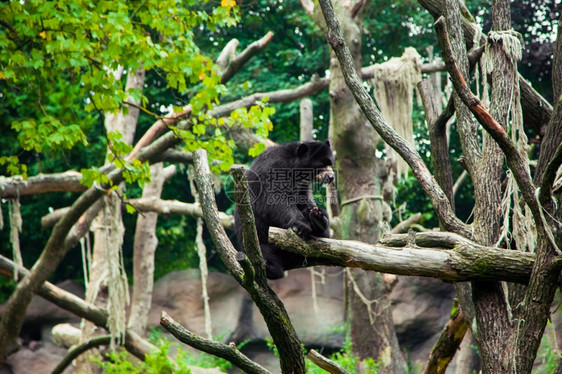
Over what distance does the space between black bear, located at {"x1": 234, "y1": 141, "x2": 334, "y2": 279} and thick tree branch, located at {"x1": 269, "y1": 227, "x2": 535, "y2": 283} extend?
8.1 inches

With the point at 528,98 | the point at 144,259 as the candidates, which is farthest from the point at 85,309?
the point at 528,98

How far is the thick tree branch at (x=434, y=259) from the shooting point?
365 centimetres

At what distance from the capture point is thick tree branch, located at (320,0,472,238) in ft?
14.0

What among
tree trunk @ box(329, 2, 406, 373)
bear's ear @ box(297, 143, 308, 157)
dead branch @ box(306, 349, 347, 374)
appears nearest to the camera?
dead branch @ box(306, 349, 347, 374)

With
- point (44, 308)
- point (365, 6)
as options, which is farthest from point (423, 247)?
point (44, 308)

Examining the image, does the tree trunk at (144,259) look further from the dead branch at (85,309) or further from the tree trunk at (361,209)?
the tree trunk at (361,209)

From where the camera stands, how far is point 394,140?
4402 millimetres

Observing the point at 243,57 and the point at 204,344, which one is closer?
the point at 204,344

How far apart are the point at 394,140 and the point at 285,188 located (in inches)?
36.6

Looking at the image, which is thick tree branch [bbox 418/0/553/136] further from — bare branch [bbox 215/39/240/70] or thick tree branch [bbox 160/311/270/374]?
bare branch [bbox 215/39/240/70]

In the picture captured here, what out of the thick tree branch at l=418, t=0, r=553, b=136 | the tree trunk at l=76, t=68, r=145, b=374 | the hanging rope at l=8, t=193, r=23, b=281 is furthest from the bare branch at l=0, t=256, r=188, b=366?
the thick tree branch at l=418, t=0, r=553, b=136

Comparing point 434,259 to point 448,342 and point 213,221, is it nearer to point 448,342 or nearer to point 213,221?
point 213,221

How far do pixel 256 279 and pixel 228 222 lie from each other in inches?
180

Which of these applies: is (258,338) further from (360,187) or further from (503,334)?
(503,334)
